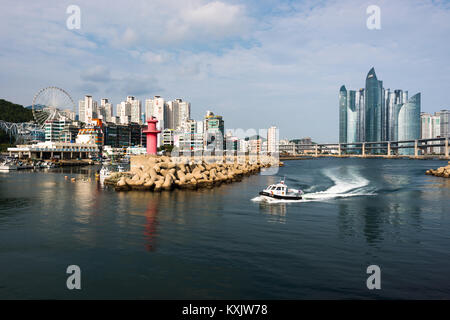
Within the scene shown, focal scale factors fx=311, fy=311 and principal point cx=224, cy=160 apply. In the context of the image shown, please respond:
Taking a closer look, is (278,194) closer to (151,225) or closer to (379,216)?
(379,216)

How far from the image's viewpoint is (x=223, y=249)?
16781mm

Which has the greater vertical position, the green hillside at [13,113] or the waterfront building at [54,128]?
the green hillside at [13,113]

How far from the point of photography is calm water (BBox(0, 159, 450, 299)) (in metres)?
12.2

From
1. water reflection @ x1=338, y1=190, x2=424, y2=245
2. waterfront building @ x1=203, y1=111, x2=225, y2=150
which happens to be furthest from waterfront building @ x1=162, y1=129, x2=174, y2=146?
water reflection @ x1=338, y1=190, x2=424, y2=245

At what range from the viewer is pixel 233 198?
1373 inches

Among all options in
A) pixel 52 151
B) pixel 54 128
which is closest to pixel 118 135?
pixel 54 128

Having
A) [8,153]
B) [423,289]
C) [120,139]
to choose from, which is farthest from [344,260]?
[120,139]

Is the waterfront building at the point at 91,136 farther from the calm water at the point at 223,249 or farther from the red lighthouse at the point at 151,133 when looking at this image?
the calm water at the point at 223,249

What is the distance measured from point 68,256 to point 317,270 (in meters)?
12.2

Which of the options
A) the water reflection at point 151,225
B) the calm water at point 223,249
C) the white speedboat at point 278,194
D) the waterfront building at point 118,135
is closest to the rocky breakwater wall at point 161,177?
the calm water at point 223,249

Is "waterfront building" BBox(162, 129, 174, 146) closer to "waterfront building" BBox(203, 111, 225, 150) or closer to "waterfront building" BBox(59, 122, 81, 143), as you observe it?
"waterfront building" BBox(203, 111, 225, 150)

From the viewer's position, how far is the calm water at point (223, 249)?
40.0 ft
